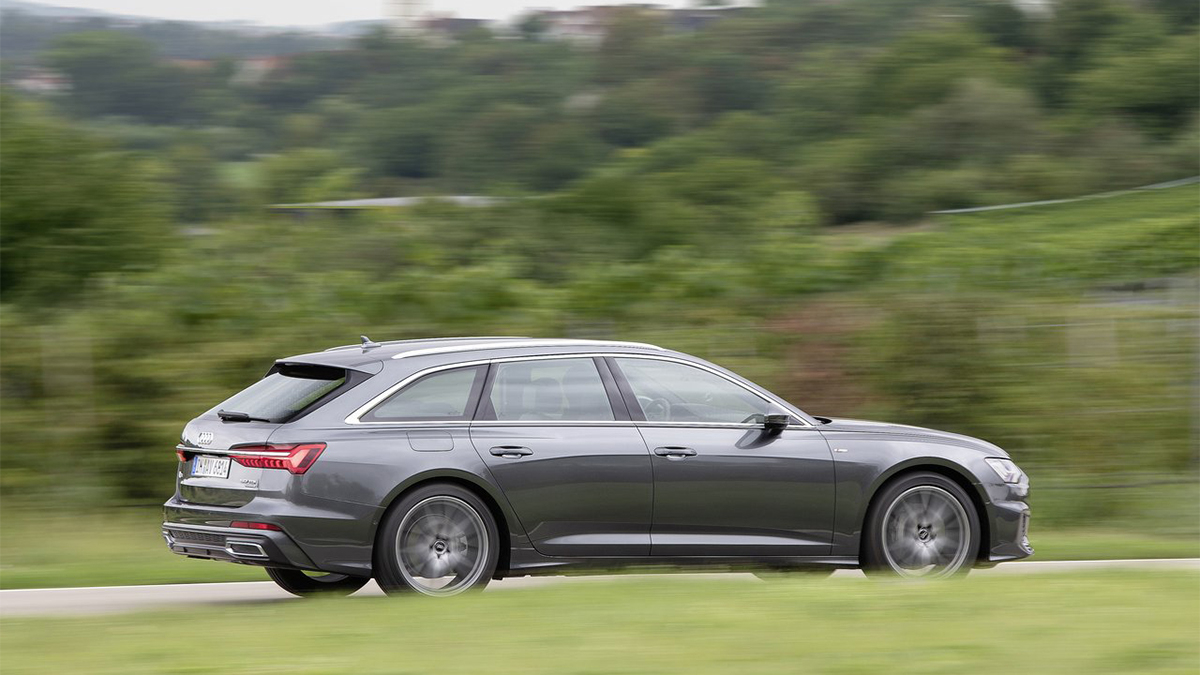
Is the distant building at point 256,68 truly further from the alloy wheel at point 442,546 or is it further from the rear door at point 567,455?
Answer: the alloy wheel at point 442,546

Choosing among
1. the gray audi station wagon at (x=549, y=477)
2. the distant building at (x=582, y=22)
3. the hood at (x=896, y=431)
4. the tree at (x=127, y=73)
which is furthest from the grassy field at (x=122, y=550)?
the distant building at (x=582, y=22)

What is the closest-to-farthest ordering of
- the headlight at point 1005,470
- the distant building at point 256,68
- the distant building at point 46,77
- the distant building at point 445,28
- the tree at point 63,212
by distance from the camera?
the headlight at point 1005,470
the tree at point 63,212
the distant building at point 46,77
the distant building at point 256,68
the distant building at point 445,28

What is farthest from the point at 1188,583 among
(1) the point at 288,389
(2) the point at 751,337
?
(2) the point at 751,337

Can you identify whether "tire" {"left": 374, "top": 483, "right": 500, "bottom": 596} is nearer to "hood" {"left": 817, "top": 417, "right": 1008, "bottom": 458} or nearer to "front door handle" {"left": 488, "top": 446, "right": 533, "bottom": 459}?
"front door handle" {"left": 488, "top": 446, "right": 533, "bottom": 459}

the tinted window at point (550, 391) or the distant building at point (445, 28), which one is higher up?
the distant building at point (445, 28)

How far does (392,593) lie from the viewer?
7.91 meters

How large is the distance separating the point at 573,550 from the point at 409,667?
2.62 meters

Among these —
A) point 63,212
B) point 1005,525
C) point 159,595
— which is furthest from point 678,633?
point 63,212

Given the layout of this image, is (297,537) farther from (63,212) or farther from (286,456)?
(63,212)

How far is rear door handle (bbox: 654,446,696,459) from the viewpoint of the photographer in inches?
333

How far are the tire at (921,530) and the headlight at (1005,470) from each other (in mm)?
272

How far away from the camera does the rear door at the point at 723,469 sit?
27.8 ft

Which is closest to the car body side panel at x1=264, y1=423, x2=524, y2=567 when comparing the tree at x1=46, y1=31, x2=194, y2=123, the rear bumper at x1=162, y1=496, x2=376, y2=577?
the rear bumper at x1=162, y1=496, x2=376, y2=577

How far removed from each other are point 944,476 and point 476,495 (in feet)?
9.38
